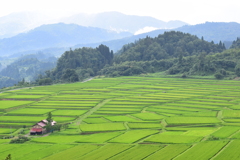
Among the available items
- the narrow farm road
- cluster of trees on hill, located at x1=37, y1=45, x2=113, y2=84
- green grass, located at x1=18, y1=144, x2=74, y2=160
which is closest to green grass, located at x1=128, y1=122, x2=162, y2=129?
the narrow farm road

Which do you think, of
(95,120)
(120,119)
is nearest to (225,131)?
(120,119)

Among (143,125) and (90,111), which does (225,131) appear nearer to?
(143,125)

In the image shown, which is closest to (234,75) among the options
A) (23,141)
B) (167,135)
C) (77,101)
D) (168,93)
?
(168,93)

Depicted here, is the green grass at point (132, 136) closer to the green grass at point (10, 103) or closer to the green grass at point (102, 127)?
the green grass at point (102, 127)

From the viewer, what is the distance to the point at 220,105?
240ft

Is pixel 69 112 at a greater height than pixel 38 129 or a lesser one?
greater

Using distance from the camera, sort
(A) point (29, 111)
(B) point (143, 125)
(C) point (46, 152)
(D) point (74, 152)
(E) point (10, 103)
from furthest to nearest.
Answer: (E) point (10, 103) < (A) point (29, 111) < (B) point (143, 125) < (C) point (46, 152) < (D) point (74, 152)

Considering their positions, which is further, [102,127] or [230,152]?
[102,127]

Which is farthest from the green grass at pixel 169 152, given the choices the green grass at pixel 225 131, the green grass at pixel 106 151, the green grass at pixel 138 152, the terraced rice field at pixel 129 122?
the green grass at pixel 225 131

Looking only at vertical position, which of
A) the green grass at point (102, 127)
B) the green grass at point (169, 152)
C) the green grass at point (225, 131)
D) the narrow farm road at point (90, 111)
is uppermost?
the narrow farm road at point (90, 111)

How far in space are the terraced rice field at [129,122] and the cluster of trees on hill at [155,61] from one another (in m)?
33.2

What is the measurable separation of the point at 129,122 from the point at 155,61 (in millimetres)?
104254

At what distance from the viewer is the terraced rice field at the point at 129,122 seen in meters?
42.0

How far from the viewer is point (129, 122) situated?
59.3 metres
